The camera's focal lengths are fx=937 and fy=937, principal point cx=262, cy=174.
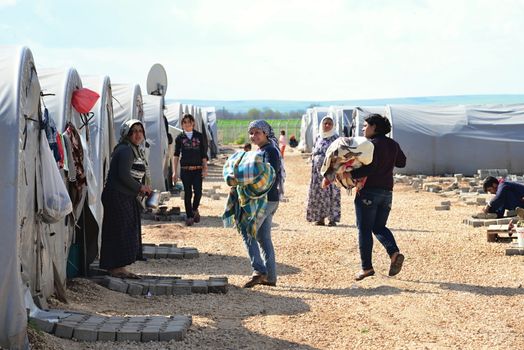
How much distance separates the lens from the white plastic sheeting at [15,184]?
630 cm

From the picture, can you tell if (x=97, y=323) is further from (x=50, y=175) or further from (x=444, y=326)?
(x=444, y=326)

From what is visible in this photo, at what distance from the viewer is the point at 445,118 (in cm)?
2670

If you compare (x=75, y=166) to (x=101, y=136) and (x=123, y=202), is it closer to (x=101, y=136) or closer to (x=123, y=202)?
(x=123, y=202)

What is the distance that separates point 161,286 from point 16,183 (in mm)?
2719

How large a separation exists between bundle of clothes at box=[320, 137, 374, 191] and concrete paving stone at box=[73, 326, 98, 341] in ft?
11.8

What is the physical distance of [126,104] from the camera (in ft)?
59.0

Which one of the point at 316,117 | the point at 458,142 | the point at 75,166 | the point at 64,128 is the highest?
the point at 64,128

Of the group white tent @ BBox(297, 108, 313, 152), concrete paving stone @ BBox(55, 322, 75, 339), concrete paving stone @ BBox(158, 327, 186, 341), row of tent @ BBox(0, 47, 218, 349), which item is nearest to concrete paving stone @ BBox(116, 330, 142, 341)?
concrete paving stone @ BBox(158, 327, 186, 341)

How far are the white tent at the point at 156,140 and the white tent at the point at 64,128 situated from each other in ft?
29.6

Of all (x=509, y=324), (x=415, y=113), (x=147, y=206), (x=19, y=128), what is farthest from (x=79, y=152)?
(x=415, y=113)

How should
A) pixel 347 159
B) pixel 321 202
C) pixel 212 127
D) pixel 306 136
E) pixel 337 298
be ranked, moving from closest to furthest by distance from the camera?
pixel 337 298 → pixel 347 159 → pixel 321 202 → pixel 212 127 → pixel 306 136

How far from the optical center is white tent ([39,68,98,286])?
8688 mm

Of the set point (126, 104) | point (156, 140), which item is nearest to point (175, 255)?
point (126, 104)

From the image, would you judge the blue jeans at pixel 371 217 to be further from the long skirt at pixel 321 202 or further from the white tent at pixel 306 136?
the white tent at pixel 306 136
